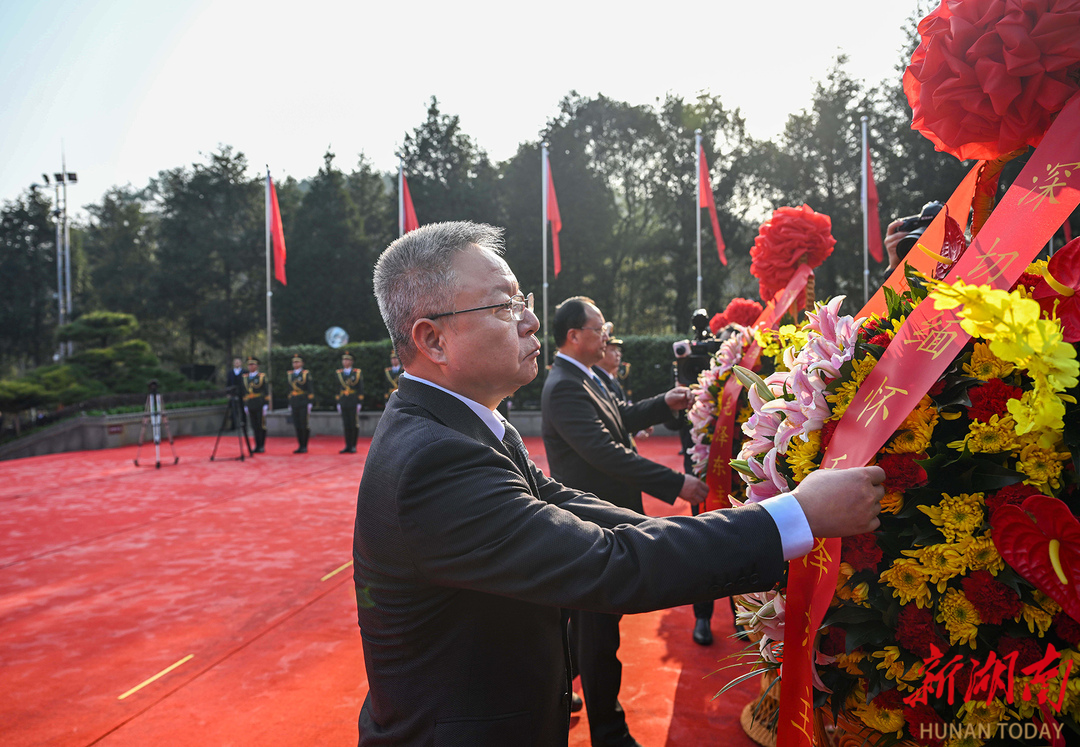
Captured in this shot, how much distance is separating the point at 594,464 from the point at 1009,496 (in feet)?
7.47

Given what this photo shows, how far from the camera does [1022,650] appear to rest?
1246 mm

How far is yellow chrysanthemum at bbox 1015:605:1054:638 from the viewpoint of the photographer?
123cm

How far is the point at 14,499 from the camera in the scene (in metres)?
9.81

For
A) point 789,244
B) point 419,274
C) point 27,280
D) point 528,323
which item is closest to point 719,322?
point 789,244

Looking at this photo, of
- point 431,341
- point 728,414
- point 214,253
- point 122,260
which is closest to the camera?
point 431,341

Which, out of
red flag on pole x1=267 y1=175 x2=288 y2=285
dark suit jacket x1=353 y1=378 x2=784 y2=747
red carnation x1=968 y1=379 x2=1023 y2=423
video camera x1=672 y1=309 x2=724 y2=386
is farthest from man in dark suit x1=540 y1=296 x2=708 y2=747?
red flag on pole x1=267 y1=175 x2=288 y2=285

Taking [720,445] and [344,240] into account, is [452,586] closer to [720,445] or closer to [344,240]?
[720,445]

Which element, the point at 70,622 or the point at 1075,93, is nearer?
the point at 1075,93

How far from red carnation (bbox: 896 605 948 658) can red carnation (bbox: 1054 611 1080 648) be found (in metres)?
0.19

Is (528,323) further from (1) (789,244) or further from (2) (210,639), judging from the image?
(2) (210,639)

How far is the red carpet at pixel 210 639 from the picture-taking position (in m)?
3.30

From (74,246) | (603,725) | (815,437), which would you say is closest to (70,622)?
(603,725)

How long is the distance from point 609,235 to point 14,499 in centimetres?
2564

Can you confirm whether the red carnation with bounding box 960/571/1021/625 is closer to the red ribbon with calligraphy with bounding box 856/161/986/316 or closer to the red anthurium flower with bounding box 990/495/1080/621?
the red anthurium flower with bounding box 990/495/1080/621
